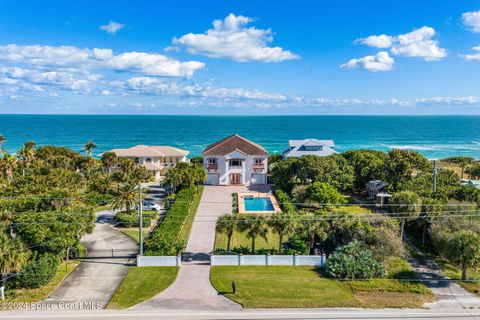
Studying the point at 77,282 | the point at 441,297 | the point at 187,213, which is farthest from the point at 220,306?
the point at 187,213

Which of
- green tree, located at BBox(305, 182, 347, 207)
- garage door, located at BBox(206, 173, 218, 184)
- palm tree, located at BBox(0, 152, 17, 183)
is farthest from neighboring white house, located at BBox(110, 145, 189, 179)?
green tree, located at BBox(305, 182, 347, 207)

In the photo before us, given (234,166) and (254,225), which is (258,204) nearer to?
(234,166)

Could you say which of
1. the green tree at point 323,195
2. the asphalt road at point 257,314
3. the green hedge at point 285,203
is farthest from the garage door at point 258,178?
the asphalt road at point 257,314

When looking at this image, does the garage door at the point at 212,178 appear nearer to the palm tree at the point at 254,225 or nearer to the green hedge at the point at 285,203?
the green hedge at the point at 285,203

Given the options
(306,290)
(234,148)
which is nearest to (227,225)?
(306,290)

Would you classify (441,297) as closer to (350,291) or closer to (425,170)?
(350,291)

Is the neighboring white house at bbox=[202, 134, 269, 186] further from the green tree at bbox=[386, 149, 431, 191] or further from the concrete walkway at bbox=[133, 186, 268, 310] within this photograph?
the green tree at bbox=[386, 149, 431, 191]
